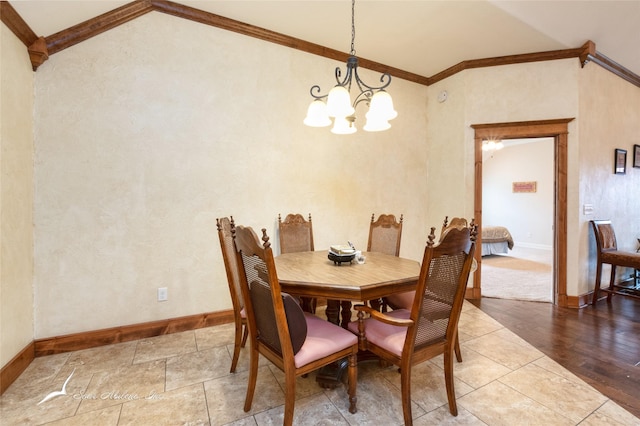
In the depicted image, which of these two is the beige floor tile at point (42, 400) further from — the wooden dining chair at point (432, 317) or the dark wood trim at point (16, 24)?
the dark wood trim at point (16, 24)

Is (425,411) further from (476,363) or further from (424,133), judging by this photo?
(424,133)

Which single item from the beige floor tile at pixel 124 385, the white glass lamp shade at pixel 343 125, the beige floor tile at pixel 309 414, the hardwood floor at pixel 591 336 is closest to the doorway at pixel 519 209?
the hardwood floor at pixel 591 336

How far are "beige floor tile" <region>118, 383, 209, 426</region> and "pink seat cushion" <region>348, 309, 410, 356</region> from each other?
1.00 m

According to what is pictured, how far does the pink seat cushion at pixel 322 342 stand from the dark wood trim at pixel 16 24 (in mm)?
2796

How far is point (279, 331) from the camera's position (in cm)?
141

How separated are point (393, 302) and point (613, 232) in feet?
11.3

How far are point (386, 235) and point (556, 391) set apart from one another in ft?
5.40

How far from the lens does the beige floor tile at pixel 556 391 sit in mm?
1699

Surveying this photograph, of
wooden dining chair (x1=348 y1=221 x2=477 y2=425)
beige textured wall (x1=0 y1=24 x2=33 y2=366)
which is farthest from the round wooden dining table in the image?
beige textured wall (x1=0 y1=24 x2=33 y2=366)

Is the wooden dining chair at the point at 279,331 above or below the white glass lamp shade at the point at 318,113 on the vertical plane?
below

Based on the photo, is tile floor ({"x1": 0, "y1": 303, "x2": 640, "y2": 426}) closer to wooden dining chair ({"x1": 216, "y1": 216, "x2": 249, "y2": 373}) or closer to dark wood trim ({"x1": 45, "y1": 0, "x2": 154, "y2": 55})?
wooden dining chair ({"x1": 216, "y1": 216, "x2": 249, "y2": 373})

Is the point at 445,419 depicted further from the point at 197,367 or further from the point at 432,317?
the point at 197,367

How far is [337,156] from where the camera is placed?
3547 mm

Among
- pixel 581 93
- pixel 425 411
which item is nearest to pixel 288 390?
pixel 425 411
